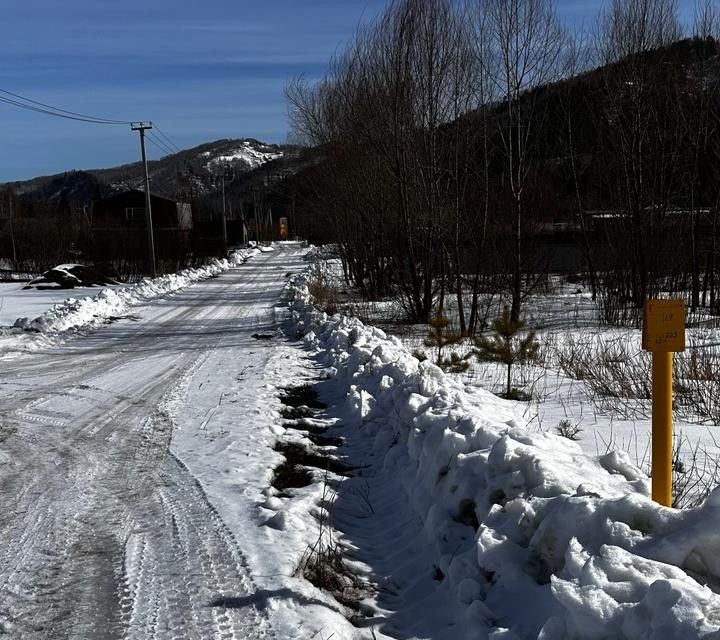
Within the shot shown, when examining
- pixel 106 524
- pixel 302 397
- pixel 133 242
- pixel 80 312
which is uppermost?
pixel 133 242

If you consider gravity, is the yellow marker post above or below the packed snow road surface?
above

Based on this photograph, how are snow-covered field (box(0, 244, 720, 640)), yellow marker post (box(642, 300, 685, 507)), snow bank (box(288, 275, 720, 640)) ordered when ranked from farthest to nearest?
1. yellow marker post (box(642, 300, 685, 507))
2. snow-covered field (box(0, 244, 720, 640))
3. snow bank (box(288, 275, 720, 640))

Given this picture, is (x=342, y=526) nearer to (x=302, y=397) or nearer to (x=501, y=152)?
(x=302, y=397)

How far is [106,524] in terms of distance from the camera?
4570mm

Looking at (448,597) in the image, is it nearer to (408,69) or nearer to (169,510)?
(169,510)

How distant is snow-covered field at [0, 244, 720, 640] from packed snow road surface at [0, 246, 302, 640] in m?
0.02

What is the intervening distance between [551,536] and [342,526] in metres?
1.75

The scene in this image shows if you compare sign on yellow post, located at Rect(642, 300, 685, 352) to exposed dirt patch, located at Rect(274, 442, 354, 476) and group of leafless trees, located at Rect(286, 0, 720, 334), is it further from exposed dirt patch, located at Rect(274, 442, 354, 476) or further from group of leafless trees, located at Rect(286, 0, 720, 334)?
group of leafless trees, located at Rect(286, 0, 720, 334)

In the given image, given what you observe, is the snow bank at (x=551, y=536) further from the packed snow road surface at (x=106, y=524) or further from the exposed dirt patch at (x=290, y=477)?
the packed snow road surface at (x=106, y=524)

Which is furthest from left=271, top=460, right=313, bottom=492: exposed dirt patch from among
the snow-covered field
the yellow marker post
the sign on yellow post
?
the sign on yellow post

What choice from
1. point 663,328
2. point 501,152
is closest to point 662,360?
point 663,328

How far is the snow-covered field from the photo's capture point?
290 centimetres

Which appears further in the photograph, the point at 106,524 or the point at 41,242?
the point at 41,242

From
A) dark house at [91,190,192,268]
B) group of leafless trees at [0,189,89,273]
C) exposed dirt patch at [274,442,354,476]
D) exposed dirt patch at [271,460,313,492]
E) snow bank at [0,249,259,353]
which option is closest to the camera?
exposed dirt patch at [271,460,313,492]
